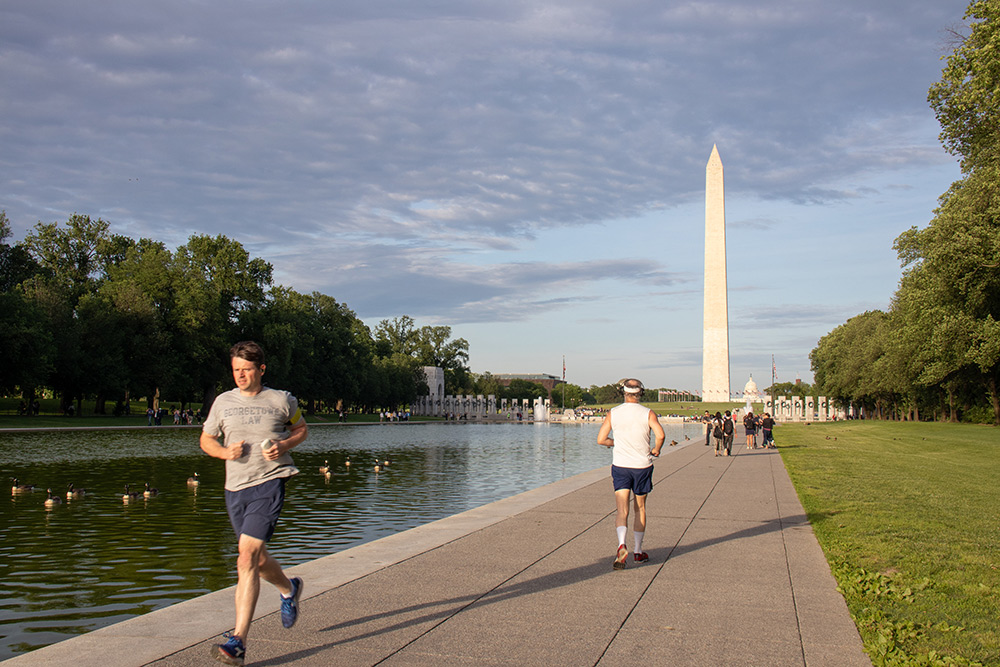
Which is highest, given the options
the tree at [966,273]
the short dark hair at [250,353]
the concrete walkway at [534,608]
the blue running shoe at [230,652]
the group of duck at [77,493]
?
the tree at [966,273]

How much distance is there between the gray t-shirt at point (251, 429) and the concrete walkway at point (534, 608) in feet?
3.68

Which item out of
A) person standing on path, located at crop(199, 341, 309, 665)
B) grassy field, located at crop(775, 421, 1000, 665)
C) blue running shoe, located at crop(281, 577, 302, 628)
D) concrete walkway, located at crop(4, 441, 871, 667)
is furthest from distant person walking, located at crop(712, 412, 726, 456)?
person standing on path, located at crop(199, 341, 309, 665)

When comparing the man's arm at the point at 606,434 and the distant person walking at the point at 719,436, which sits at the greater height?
the man's arm at the point at 606,434

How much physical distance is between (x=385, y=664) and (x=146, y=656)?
1.46 metres

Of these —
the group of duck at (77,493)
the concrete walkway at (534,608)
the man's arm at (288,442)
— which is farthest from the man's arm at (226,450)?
the group of duck at (77,493)

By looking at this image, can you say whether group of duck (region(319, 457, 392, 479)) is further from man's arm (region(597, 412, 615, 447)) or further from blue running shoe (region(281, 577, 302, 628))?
blue running shoe (region(281, 577, 302, 628))

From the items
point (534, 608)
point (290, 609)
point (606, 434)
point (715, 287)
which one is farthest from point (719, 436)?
point (715, 287)

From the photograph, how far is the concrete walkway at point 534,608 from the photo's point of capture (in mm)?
5457

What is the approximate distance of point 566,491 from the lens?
51.7 feet

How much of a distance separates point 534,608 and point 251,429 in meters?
2.73

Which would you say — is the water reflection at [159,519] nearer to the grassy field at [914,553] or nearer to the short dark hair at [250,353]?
the short dark hair at [250,353]

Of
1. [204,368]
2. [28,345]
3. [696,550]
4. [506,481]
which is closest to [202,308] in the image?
[204,368]

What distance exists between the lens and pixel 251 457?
5434mm

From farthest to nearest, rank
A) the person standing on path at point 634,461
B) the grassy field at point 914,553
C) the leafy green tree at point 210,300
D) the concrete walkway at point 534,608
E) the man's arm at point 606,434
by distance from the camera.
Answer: the leafy green tree at point 210,300 → the man's arm at point 606,434 → the person standing on path at point 634,461 → the grassy field at point 914,553 → the concrete walkway at point 534,608
